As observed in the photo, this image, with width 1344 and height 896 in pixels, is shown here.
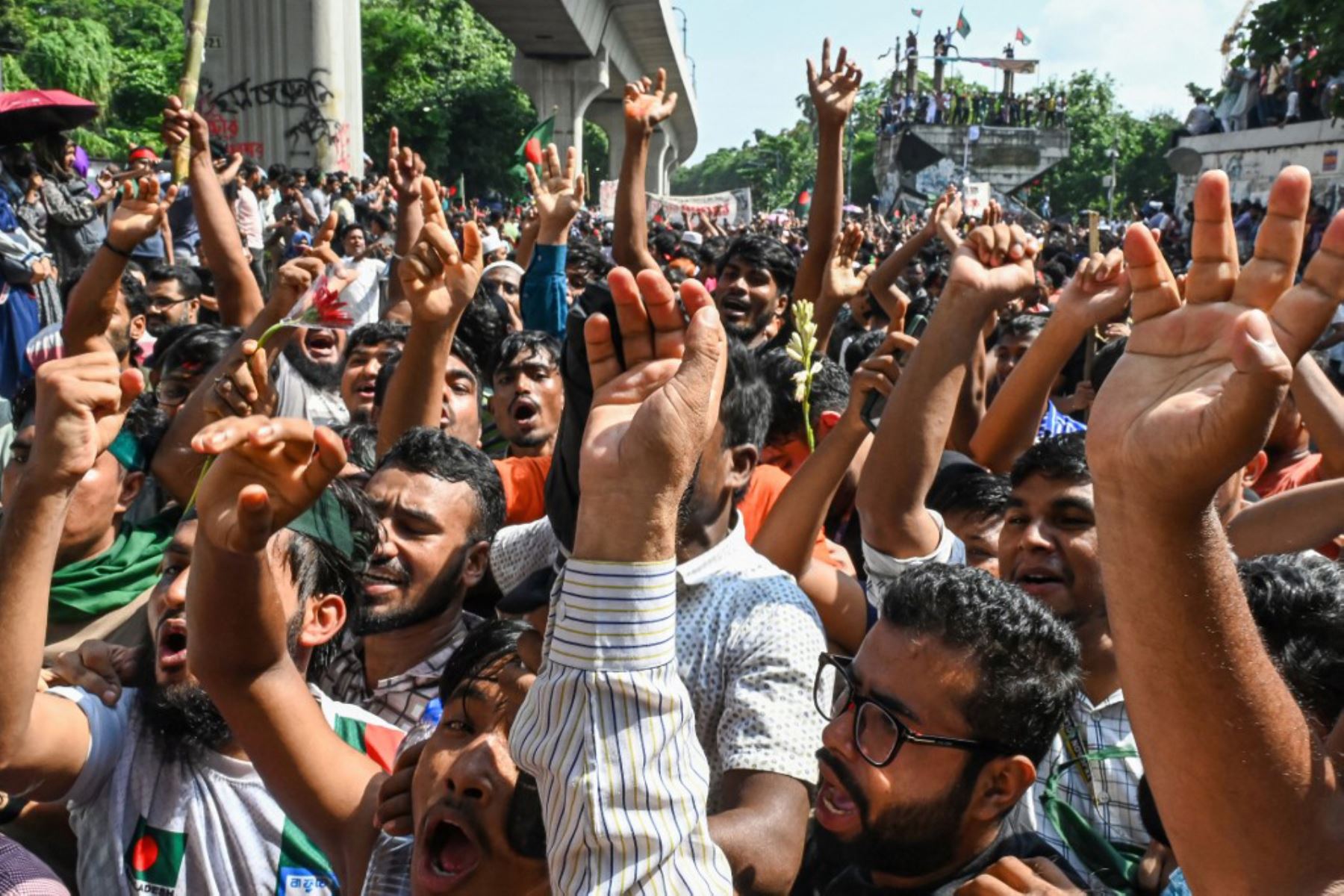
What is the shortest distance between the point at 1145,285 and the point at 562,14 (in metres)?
26.7

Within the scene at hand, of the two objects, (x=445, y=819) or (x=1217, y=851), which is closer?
(x=1217, y=851)

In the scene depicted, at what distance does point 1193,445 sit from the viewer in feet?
4.26

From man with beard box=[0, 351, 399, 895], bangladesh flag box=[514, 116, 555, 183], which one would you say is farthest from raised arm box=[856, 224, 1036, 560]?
bangladesh flag box=[514, 116, 555, 183]

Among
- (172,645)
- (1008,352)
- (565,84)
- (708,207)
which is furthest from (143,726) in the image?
(565,84)

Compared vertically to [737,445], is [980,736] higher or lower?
lower

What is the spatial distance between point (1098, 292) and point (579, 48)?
1151 inches

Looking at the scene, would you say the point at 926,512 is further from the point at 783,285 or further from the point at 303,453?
the point at 783,285

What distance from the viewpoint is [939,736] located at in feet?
6.53

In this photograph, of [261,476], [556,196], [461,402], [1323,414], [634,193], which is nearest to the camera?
[261,476]

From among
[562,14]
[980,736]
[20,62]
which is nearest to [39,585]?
[980,736]

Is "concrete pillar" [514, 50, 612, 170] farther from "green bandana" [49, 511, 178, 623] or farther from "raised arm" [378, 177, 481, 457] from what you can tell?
"green bandana" [49, 511, 178, 623]

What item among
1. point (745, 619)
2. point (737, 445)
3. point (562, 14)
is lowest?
point (745, 619)

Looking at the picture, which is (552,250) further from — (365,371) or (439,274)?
(439,274)

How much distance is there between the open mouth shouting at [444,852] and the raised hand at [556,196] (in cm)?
348
